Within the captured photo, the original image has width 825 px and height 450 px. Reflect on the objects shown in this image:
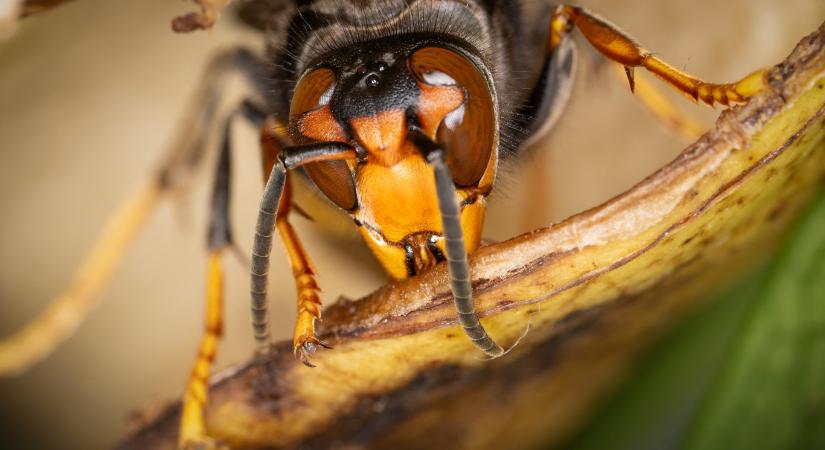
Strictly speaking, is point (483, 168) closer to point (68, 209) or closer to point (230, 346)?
point (230, 346)

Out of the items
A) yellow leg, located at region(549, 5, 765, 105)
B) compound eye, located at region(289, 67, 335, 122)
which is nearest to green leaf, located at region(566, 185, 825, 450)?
yellow leg, located at region(549, 5, 765, 105)

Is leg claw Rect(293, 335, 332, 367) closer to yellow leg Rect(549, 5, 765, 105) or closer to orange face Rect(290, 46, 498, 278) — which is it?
orange face Rect(290, 46, 498, 278)

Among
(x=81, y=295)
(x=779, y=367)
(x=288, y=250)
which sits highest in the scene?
(x=779, y=367)

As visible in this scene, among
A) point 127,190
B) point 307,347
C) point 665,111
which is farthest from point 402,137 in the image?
point 127,190

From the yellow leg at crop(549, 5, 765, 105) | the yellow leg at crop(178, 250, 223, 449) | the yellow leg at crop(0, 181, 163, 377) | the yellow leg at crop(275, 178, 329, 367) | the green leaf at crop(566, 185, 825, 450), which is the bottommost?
the yellow leg at crop(0, 181, 163, 377)

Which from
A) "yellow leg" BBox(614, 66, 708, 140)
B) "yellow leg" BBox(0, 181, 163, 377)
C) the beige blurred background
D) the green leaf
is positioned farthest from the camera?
"yellow leg" BBox(0, 181, 163, 377)

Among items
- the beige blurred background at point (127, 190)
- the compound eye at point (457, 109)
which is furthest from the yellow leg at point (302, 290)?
the beige blurred background at point (127, 190)

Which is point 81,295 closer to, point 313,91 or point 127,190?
point 127,190

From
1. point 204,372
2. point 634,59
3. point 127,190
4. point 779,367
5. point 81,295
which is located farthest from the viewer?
point 127,190
